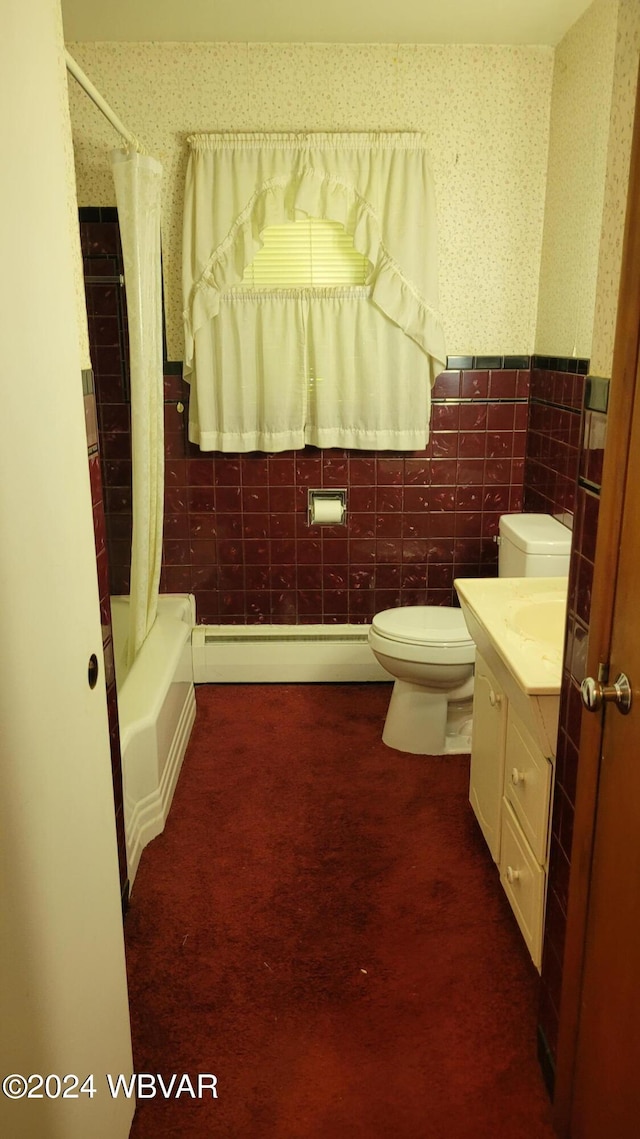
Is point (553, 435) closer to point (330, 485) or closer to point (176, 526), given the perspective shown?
point (330, 485)

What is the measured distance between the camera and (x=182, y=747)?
291cm

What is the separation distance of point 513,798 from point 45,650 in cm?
127

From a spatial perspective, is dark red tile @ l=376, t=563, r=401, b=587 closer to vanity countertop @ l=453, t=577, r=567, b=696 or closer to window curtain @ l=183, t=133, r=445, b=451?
window curtain @ l=183, t=133, r=445, b=451

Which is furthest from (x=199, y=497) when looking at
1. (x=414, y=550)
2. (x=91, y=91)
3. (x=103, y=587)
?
(x=103, y=587)

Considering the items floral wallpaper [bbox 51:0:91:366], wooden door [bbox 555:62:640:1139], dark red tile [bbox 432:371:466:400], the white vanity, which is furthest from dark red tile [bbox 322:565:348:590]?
wooden door [bbox 555:62:640:1139]

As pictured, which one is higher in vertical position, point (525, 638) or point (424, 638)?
point (525, 638)

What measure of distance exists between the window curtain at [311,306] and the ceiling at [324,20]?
34cm

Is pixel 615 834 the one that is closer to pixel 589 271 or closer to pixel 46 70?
pixel 46 70

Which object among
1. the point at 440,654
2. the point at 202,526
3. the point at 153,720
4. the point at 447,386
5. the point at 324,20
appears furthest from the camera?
the point at 202,526

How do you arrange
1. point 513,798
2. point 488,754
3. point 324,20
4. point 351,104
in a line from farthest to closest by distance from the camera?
point 351,104 → point 324,20 → point 488,754 → point 513,798

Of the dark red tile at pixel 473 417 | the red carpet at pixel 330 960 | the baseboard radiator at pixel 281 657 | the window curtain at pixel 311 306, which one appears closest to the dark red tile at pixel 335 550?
the baseboard radiator at pixel 281 657

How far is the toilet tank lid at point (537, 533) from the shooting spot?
2803 millimetres

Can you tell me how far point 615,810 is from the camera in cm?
125

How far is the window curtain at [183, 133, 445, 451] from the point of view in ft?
10.2
